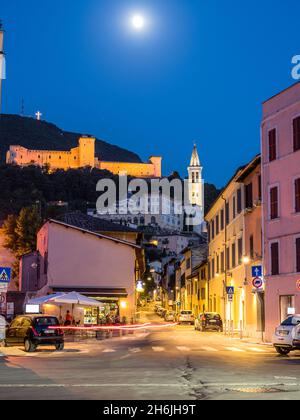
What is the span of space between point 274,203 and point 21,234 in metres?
37.4

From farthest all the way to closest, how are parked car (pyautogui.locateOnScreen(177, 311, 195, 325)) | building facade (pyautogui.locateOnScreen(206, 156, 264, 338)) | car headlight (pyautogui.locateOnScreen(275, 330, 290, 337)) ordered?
1. parked car (pyautogui.locateOnScreen(177, 311, 195, 325))
2. building facade (pyautogui.locateOnScreen(206, 156, 264, 338))
3. car headlight (pyautogui.locateOnScreen(275, 330, 290, 337))

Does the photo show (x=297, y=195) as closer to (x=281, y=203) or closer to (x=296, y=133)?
(x=281, y=203)

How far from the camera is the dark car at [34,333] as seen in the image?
27.0 m

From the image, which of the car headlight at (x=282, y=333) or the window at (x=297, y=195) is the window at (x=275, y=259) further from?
the car headlight at (x=282, y=333)

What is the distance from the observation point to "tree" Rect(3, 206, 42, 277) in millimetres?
67938

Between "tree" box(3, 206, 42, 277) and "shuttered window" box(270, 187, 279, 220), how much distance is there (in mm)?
35493

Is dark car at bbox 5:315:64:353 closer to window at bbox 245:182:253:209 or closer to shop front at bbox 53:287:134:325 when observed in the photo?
shop front at bbox 53:287:134:325

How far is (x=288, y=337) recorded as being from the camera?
24594 millimetres

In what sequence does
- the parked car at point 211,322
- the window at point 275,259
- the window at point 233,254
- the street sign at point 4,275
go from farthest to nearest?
the window at point 233,254 → the parked car at point 211,322 → the window at point 275,259 → the street sign at point 4,275

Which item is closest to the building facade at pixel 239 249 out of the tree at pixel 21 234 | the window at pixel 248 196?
the window at pixel 248 196

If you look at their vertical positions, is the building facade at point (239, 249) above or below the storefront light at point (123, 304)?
above

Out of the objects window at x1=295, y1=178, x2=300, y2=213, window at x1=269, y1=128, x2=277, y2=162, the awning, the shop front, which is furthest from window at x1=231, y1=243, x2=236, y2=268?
window at x1=295, y1=178, x2=300, y2=213

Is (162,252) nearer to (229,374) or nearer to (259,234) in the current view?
(259,234)

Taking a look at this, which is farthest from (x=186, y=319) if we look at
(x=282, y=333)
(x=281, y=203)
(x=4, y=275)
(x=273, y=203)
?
(x=282, y=333)
